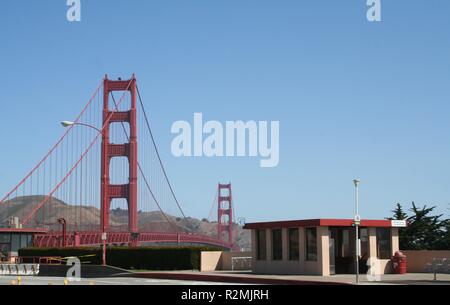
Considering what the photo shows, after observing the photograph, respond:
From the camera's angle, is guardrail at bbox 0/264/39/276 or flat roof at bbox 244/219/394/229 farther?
guardrail at bbox 0/264/39/276

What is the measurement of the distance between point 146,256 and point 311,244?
13.5m

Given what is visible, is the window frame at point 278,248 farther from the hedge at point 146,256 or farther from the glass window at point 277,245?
the hedge at point 146,256

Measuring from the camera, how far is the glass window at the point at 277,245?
38312mm

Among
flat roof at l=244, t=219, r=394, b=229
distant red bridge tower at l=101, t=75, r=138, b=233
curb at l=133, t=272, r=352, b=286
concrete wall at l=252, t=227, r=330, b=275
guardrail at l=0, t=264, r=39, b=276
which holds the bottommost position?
guardrail at l=0, t=264, r=39, b=276

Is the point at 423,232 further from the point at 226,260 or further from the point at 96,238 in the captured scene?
the point at 96,238

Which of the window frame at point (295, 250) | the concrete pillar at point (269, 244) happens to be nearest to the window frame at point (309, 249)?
the window frame at point (295, 250)

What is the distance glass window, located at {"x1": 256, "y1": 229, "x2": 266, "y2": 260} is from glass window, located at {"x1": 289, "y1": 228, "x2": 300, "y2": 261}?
232 cm

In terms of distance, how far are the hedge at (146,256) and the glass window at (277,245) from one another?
664cm

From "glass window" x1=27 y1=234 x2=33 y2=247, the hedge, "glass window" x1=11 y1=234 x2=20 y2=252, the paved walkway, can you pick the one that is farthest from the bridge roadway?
the paved walkway

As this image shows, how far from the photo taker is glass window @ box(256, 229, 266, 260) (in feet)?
130

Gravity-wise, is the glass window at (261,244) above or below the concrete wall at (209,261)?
above

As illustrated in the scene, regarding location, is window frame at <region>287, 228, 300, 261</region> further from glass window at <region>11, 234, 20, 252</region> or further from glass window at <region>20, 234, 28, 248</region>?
glass window at <region>20, 234, 28, 248</region>

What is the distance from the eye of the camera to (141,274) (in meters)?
39.8

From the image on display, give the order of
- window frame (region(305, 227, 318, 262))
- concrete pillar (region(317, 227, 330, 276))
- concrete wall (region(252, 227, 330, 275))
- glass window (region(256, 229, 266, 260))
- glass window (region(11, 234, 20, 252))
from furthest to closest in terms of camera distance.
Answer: glass window (region(11, 234, 20, 252)) < glass window (region(256, 229, 266, 260)) < window frame (region(305, 227, 318, 262)) < concrete wall (region(252, 227, 330, 275)) < concrete pillar (region(317, 227, 330, 276))
